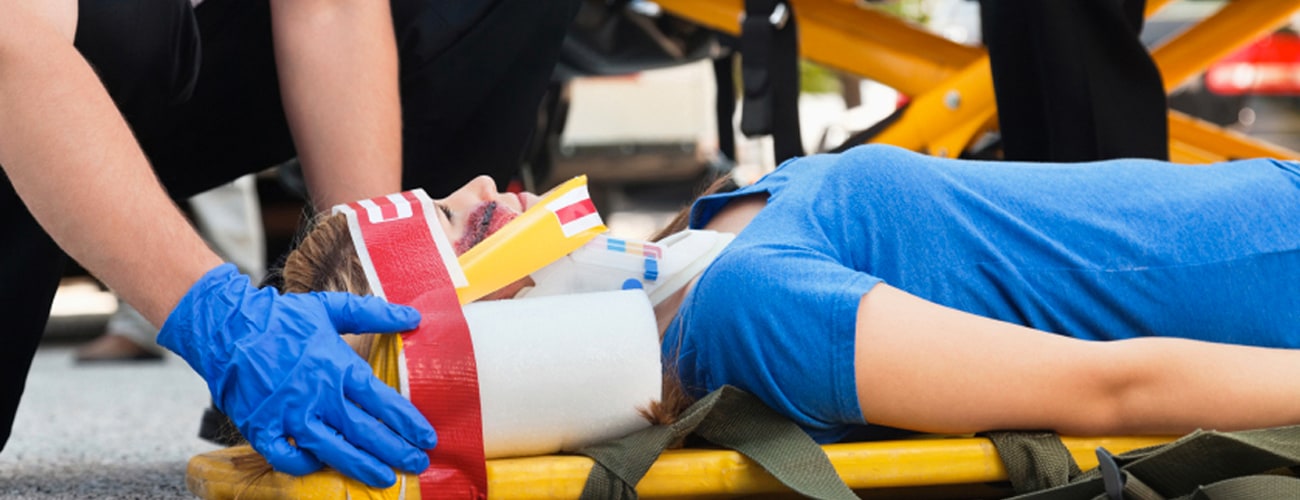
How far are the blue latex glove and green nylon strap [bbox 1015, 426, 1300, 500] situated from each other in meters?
0.60

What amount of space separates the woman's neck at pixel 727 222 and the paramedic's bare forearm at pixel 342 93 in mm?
519

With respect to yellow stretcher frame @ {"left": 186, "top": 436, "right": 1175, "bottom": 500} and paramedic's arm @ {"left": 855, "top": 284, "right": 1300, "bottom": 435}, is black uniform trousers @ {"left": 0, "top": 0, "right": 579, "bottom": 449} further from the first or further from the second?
paramedic's arm @ {"left": 855, "top": 284, "right": 1300, "bottom": 435}

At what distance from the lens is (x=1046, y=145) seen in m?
2.65

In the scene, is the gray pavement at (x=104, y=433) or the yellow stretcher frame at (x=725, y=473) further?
the gray pavement at (x=104, y=433)

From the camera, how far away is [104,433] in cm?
264

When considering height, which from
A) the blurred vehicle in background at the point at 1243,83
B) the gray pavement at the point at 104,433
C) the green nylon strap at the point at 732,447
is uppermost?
the green nylon strap at the point at 732,447

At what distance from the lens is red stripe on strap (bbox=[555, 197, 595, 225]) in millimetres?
1589

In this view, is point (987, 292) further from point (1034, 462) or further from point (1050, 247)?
point (1034, 462)

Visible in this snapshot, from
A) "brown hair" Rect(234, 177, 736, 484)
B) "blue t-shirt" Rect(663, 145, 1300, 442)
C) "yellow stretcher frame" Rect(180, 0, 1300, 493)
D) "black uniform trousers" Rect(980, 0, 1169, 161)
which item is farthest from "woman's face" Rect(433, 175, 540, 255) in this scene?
"black uniform trousers" Rect(980, 0, 1169, 161)

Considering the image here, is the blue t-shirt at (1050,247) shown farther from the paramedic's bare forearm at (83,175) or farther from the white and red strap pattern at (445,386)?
the paramedic's bare forearm at (83,175)

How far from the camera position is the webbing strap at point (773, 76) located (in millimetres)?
2770

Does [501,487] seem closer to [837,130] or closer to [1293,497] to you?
[1293,497]

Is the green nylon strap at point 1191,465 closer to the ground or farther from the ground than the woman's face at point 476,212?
closer to the ground

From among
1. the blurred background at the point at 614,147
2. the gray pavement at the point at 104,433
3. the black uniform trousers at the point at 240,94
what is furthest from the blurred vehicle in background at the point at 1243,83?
the black uniform trousers at the point at 240,94
